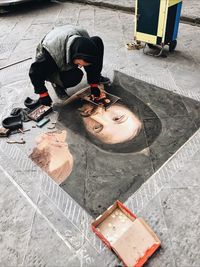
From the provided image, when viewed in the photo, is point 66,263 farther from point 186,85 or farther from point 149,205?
point 186,85

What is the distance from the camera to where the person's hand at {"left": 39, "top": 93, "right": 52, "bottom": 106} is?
3.25 metres

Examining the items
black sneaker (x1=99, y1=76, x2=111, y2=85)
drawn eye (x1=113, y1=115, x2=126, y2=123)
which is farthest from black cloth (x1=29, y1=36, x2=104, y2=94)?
drawn eye (x1=113, y1=115, x2=126, y2=123)

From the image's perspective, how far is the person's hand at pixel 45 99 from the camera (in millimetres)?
3255

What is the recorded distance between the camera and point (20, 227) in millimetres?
2172

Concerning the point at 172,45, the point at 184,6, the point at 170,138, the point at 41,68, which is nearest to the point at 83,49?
the point at 41,68

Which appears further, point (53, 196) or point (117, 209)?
point (53, 196)

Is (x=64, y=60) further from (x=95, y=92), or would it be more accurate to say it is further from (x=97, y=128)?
(x=97, y=128)

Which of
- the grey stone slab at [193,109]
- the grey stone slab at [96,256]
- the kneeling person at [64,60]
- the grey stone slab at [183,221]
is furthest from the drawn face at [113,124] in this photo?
the grey stone slab at [96,256]

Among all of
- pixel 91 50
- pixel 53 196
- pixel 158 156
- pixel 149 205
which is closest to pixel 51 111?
pixel 91 50

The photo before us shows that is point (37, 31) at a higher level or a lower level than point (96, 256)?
higher

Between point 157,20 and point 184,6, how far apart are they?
260cm

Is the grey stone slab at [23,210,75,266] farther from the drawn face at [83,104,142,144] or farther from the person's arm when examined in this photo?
the person's arm

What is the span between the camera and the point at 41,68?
301 cm

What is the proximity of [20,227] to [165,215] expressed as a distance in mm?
1229
